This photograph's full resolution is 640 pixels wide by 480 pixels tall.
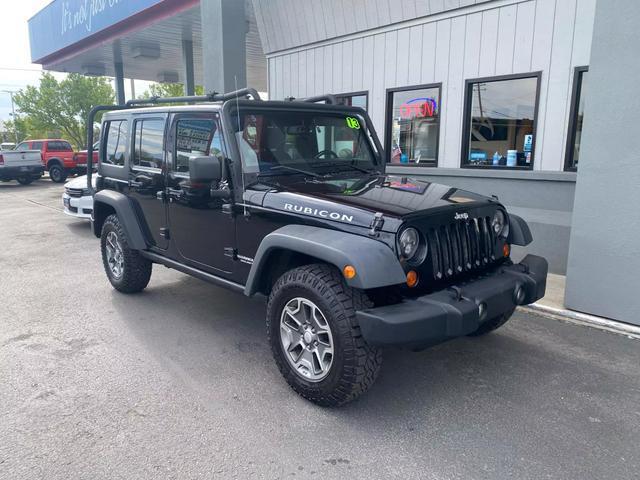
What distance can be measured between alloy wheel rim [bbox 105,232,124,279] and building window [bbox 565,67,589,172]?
18.1 feet

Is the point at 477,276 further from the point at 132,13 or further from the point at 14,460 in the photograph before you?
the point at 132,13

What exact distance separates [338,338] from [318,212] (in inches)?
32.6

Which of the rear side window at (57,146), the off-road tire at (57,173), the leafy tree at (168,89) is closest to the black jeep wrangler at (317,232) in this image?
the off-road tire at (57,173)

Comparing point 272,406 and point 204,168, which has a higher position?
point 204,168

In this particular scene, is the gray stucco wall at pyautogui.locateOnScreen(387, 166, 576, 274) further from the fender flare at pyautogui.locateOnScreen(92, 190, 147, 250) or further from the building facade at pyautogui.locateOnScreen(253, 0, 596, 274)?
the fender flare at pyautogui.locateOnScreen(92, 190, 147, 250)

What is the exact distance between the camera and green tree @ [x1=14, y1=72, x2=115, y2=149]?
37.0m

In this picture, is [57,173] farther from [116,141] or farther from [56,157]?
[116,141]

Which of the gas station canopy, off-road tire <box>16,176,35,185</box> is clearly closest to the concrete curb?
the gas station canopy

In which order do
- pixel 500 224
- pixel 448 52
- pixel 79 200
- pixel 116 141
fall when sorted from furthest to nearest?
1. pixel 79 200
2. pixel 448 52
3. pixel 116 141
4. pixel 500 224

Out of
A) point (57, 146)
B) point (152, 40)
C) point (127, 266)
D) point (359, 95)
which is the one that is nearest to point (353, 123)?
point (127, 266)

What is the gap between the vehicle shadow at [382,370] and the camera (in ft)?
11.0

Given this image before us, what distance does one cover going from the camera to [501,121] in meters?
7.14

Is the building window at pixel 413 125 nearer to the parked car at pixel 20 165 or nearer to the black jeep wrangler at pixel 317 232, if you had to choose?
the black jeep wrangler at pixel 317 232

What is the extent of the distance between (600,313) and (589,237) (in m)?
0.73
